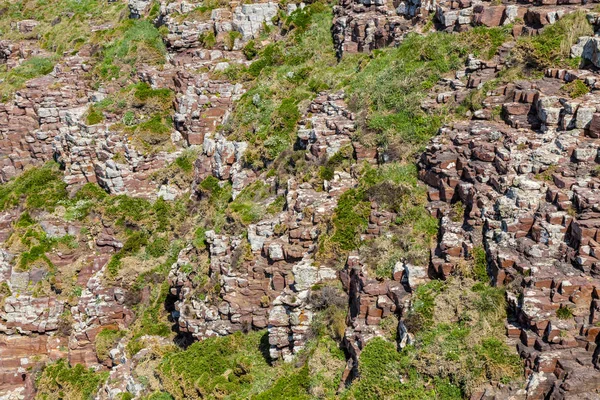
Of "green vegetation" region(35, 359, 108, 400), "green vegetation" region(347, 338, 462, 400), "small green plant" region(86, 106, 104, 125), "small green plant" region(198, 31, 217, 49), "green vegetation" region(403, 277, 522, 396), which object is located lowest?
"green vegetation" region(35, 359, 108, 400)

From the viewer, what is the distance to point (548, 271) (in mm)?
22391

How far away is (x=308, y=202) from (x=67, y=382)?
15.0m

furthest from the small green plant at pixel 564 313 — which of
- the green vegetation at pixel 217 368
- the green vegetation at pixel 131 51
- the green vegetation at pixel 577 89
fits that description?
the green vegetation at pixel 131 51

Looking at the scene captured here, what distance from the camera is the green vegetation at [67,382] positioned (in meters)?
36.4

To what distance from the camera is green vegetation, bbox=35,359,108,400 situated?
36406mm

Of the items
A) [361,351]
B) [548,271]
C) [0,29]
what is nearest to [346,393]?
[361,351]

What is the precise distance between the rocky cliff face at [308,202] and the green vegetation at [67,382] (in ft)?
0.40

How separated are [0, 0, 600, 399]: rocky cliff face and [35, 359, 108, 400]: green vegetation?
0.12 metres

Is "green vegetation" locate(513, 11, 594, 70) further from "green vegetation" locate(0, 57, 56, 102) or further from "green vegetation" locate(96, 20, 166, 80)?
"green vegetation" locate(0, 57, 56, 102)

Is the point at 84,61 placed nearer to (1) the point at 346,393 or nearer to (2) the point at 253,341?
(2) the point at 253,341

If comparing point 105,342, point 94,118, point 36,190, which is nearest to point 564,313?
point 105,342

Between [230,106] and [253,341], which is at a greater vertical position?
[230,106]

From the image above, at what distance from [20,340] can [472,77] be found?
25.4m

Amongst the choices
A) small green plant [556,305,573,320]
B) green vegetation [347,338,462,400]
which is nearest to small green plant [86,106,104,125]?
green vegetation [347,338,462,400]
